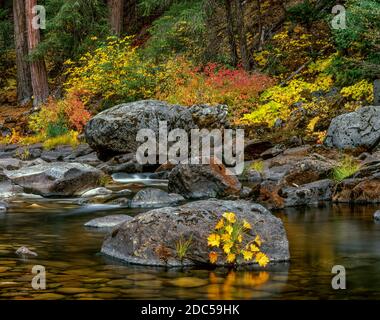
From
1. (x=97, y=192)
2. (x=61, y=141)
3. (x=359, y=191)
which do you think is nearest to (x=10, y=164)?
(x=97, y=192)

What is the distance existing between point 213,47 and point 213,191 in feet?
43.0

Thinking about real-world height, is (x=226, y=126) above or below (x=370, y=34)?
below

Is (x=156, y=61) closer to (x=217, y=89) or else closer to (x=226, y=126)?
(x=217, y=89)

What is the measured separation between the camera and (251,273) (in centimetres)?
704

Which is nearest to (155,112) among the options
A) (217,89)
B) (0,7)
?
(217,89)

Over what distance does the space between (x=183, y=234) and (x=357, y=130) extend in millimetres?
10591

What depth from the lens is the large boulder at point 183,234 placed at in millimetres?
7363

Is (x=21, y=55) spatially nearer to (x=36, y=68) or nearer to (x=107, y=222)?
(x=36, y=68)

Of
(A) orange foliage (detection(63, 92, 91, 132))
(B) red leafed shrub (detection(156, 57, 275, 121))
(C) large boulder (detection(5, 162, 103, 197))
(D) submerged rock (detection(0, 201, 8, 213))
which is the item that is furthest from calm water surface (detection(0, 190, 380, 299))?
(A) orange foliage (detection(63, 92, 91, 132))

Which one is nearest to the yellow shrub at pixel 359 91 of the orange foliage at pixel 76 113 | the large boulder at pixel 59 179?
the large boulder at pixel 59 179

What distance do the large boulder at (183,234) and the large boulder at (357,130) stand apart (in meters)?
9.54

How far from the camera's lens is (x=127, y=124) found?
20156 millimetres

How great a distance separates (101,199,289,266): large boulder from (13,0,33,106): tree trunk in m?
24.8

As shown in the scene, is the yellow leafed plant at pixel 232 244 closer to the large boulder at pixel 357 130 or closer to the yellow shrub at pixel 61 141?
the large boulder at pixel 357 130
